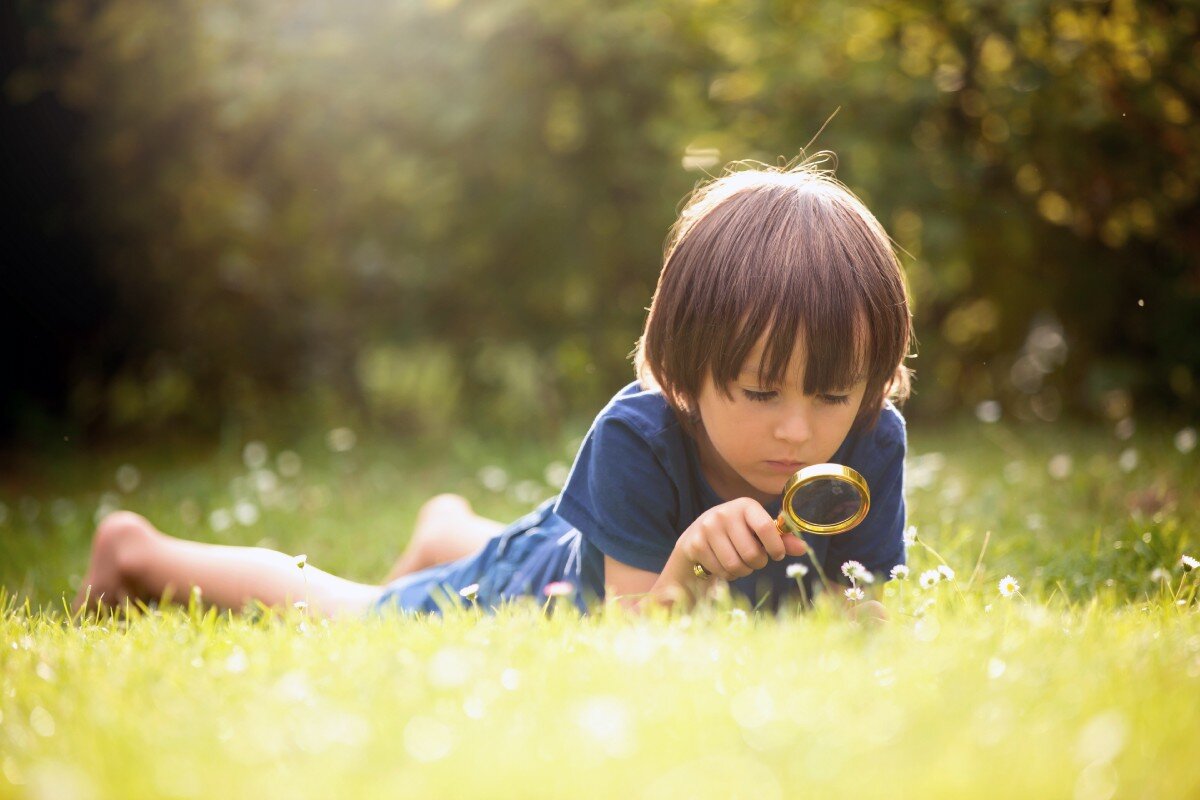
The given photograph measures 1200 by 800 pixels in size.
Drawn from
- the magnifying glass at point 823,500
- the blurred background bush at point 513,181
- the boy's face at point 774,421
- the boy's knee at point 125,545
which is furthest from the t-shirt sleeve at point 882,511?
the blurred background bush at point 513,181

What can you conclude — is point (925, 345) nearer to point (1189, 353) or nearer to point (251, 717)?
point (1189, 353)

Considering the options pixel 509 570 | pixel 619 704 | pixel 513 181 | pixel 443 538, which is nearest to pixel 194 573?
pixel 443 538

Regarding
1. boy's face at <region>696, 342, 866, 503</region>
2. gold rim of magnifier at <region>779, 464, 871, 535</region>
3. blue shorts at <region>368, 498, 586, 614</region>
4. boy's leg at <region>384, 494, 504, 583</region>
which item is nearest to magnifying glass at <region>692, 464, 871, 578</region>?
gold rim of magnifier at <region>779, 464, 871, 535</region>

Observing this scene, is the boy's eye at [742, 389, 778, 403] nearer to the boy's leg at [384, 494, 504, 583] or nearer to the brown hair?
the brown hair

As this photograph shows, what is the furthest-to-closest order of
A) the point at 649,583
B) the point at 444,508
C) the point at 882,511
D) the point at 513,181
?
the point at 513,181 < the point at 444,508 < the point at 882,511 < the point at 649,583

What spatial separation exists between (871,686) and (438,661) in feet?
2.41

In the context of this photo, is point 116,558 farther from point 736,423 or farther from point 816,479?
point 816,479

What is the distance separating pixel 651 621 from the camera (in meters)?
2.34

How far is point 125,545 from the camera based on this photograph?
3582 millimetres

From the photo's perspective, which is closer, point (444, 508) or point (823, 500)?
point (823, 500)

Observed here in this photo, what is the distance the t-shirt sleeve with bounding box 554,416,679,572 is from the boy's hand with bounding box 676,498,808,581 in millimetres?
295

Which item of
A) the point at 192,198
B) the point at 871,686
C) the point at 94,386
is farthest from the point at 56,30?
the point at 871,686

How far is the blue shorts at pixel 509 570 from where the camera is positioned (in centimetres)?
332

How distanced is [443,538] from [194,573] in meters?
0.83
